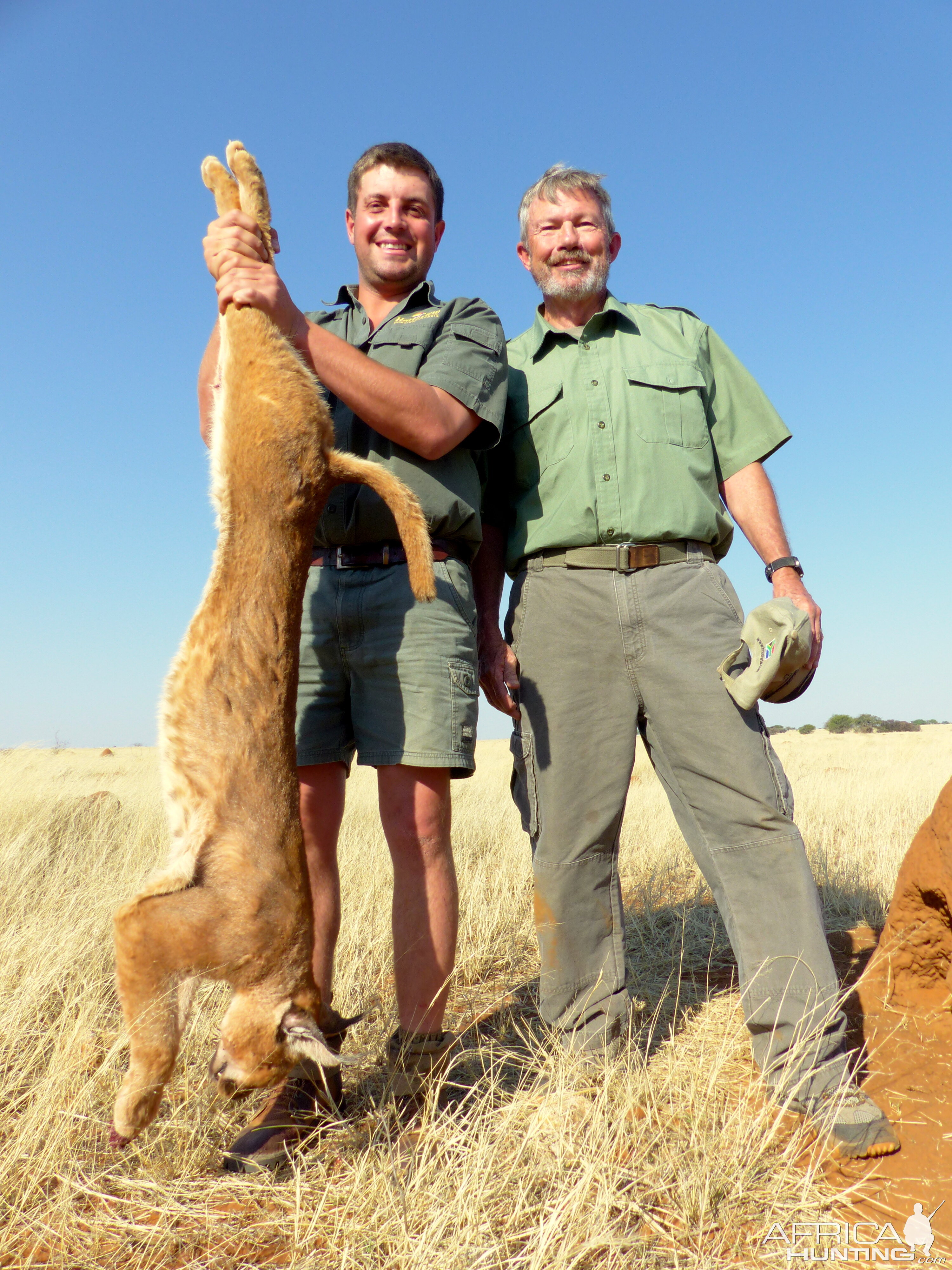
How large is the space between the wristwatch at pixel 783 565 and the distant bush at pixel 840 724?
1473 inches

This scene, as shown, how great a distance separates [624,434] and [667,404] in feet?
0.82

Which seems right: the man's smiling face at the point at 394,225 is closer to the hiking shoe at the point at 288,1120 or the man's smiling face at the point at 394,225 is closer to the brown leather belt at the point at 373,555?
the brown leather belt at the point at 373,555

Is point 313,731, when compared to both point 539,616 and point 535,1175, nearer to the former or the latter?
point 539,616

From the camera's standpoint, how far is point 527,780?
145 inches

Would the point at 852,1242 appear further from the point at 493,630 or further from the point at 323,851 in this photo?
the point at 493,630

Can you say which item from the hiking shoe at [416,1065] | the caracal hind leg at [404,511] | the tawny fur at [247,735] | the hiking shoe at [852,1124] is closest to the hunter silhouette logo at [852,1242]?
the hiking shoe at [852,1124]

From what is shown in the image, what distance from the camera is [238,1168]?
9.26 feet

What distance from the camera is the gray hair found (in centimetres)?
391

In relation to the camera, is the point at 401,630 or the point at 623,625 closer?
the point at 401,630

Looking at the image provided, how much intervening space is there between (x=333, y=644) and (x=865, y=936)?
4048mm

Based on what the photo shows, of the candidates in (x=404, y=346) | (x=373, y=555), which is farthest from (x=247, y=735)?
(x=404, y=346)

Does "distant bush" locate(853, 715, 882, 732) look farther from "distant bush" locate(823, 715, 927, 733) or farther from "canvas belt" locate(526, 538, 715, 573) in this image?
"canvas belt" locate(526, 538, 715, 573)

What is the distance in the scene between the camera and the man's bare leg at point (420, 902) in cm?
302

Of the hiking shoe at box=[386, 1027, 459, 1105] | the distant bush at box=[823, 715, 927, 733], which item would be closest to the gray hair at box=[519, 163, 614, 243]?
the hiking shoe at box=[386, 1027, 459, 1105]
